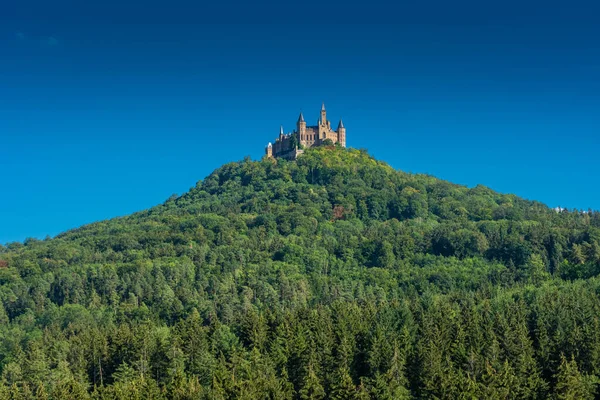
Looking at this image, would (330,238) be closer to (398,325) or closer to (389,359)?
(398,325)

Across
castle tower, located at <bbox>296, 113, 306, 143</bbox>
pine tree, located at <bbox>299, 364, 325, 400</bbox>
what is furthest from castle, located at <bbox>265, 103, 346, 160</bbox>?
pine tree, located at <bbox>299, 364, 325, 400</bbox>

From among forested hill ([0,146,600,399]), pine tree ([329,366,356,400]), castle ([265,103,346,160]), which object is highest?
castle ([265,103,346,160])

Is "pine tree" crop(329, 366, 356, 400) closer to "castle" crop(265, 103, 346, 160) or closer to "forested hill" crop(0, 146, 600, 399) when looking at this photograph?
"forested hill" crop(0, 146, 600, 399)

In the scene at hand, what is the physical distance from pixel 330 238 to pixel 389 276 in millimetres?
25460

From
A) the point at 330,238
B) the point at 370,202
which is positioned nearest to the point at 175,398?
the point at 330,238

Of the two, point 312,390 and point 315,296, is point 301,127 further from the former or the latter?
point 312,390

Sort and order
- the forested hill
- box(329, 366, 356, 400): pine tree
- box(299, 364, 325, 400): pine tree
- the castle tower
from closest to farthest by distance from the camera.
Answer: box(329, 366, 356, 400): pine tree → box(299, 364, 325, 400): pine tree → the forested hill → the castle tower

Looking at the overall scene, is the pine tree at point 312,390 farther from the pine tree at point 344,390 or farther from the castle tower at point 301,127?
the castle tower at point 301,127

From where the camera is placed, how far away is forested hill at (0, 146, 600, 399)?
6297cm

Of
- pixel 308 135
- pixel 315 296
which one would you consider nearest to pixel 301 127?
pixel 308 135

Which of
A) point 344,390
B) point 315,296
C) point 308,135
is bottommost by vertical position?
point 344,390

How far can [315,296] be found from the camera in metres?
115

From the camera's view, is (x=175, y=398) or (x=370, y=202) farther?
(x=370, y=202)

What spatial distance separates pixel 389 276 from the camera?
4887 inches
